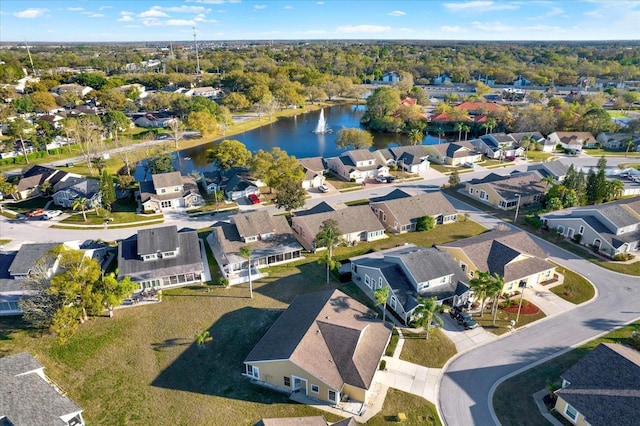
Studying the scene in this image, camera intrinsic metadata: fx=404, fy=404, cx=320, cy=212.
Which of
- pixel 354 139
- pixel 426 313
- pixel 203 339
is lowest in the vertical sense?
pixel 203 339

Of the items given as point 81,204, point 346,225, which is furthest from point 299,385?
point 81,204

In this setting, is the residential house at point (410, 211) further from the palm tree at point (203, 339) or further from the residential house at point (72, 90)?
the residential house at point (72, 90)

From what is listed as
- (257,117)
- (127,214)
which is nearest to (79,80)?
(257,117)

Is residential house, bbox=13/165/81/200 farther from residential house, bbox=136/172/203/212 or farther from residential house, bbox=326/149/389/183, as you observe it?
residential house, bbox=326/149/389/183

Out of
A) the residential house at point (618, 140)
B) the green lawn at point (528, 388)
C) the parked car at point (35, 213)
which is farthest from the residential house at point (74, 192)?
the residential house at point (618, 140)

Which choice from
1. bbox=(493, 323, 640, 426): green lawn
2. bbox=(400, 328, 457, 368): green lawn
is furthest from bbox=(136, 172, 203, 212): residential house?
bbox=(493, 323, 640, 426): green lawn

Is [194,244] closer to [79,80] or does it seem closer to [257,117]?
[257,117]

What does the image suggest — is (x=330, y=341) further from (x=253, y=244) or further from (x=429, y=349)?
(x=253, y=244)
